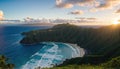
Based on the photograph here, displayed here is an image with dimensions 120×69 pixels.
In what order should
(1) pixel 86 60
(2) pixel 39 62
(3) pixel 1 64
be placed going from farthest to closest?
(2) pixel 39 62 < (1) pixel 86 60 < (3) pixel 1 64

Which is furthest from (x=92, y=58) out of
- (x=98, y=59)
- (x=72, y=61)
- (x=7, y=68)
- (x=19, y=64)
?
(x=7, y=68)

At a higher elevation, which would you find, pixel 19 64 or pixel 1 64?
pixel 1 64

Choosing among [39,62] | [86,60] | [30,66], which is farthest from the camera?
[39,62]

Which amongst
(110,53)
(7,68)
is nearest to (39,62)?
(110,53)

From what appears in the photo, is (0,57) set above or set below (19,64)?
above

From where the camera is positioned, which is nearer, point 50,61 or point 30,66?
point 30,66

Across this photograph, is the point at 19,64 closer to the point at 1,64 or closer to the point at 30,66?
the point at 30,66

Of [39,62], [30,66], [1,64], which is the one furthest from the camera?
[39,62]

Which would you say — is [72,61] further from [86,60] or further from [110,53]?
[110,53]

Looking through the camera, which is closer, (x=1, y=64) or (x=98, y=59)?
(x=1, y=64)
